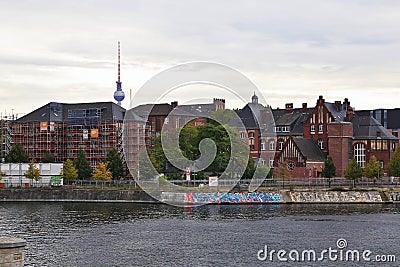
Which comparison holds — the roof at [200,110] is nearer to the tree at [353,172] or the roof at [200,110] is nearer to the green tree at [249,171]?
the green tree at [249,171]

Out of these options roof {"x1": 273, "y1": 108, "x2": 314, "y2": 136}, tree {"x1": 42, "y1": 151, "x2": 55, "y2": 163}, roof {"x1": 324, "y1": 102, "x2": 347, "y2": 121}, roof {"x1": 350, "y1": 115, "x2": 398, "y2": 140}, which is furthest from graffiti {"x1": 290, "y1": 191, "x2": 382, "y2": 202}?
tree {"x1": 42, "y1": 151, "x2": 55, "y2": 163}

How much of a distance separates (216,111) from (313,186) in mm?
18478

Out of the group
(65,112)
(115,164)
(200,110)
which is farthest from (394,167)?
(65,112)

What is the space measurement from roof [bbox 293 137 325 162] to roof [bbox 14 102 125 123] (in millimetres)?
30961

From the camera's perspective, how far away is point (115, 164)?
107125 mm

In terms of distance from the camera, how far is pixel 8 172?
10781 centimetres

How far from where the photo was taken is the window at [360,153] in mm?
117938

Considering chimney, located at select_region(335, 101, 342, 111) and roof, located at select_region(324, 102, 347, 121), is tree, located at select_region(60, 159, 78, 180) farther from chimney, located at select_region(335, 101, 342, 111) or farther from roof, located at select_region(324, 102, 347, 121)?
chimney, located at select_region(335, 101, 342, 111)

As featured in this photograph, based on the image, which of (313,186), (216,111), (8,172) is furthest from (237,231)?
(8,172)

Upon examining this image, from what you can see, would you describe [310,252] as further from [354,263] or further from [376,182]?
[376,182]

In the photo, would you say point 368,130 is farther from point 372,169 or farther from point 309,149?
point 372,169

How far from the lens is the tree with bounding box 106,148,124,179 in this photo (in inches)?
4205
